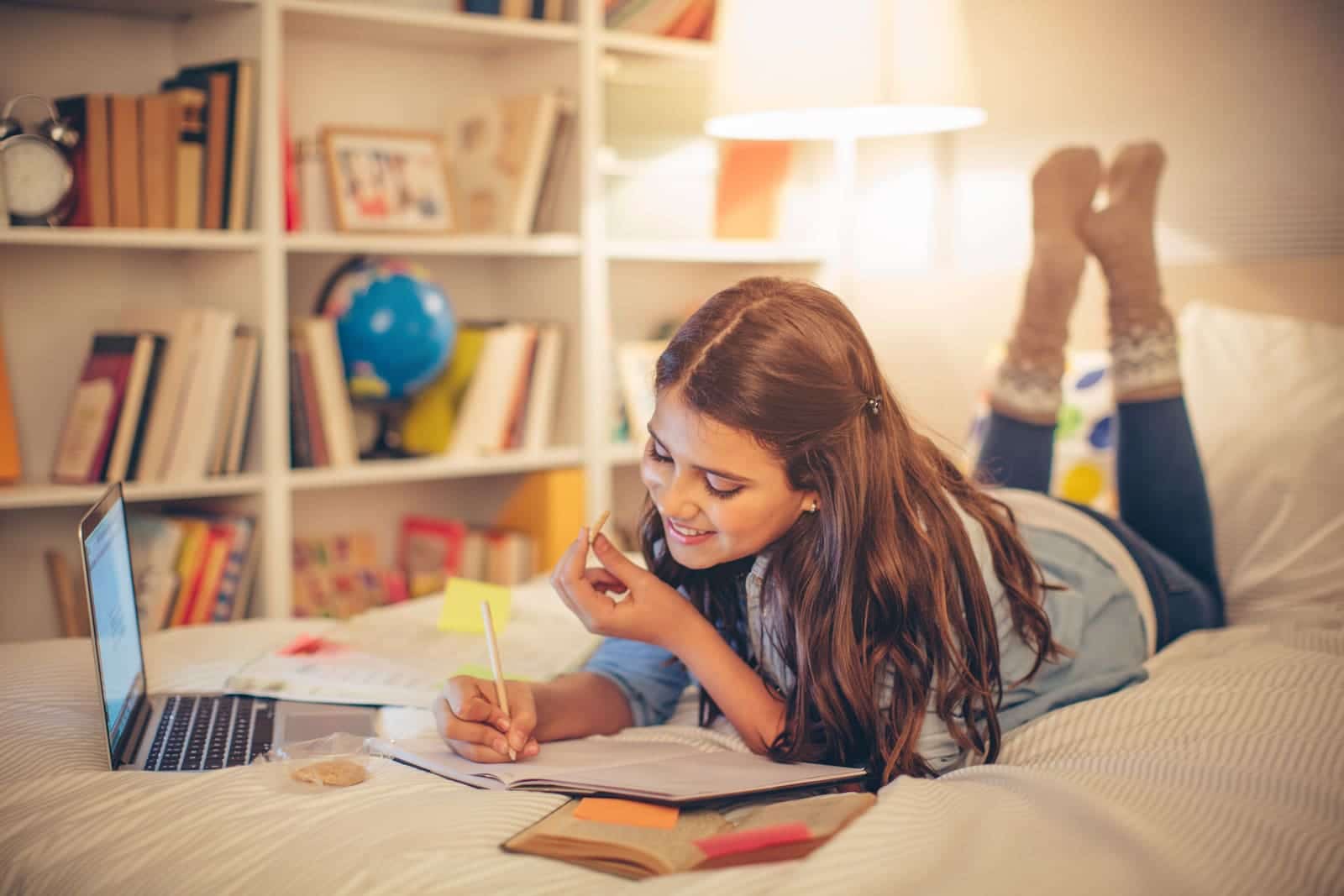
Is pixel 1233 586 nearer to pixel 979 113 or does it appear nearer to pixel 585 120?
pixel 979 113

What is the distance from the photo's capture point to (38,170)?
198 cm

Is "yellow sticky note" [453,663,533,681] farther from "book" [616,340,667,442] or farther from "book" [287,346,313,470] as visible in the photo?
"book" [616,340,667,442]

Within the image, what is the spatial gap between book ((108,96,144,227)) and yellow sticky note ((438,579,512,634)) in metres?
0.94

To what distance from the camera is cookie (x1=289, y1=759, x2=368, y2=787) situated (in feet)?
3.39

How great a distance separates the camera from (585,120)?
2.45m

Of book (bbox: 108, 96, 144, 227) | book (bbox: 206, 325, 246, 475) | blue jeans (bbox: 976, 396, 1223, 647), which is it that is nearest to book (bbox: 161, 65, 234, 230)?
book (bbox: 108, 96, 144, 227)

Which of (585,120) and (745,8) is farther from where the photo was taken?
(585,120)

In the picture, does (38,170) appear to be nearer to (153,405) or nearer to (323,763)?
(153,405)

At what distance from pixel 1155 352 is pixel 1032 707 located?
0.68 metres

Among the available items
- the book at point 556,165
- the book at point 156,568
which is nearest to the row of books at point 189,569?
the book at point 156,568

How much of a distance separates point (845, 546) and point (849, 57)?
3.80ft

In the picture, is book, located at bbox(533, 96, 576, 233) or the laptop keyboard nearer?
the laptop keyboard

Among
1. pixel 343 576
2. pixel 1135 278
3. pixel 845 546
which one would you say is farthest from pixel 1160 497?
pixel 343 576

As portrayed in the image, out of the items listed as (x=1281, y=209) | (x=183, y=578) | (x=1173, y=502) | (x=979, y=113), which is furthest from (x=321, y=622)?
(x=1281, y=209)
